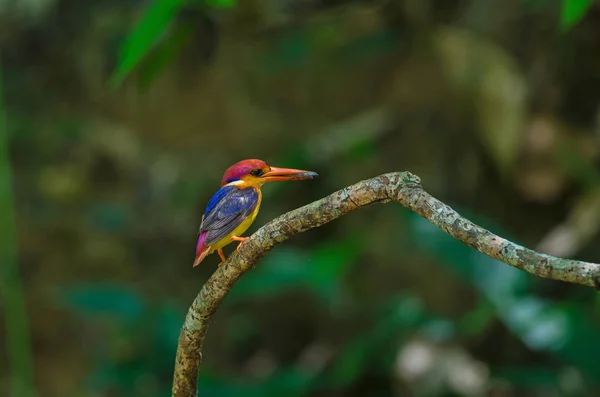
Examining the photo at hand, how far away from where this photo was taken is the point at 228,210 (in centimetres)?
148

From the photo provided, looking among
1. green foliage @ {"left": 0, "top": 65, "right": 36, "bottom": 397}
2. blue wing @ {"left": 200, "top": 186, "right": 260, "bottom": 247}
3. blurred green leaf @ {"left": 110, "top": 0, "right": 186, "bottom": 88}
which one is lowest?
green foliage @ {"left": 0, "top": 65, "right": 36, "bottom": 397}

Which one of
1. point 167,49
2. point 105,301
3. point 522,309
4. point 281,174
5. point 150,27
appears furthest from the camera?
point 105,301

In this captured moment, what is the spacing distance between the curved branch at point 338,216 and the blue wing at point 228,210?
264 mm

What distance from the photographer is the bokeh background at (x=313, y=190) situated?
3.68 metres

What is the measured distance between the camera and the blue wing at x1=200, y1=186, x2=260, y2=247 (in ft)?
4.86

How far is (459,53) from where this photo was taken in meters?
4.41

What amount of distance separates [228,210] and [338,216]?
Answer: 16.7 inches

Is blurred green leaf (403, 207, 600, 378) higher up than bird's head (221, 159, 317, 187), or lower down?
lower down

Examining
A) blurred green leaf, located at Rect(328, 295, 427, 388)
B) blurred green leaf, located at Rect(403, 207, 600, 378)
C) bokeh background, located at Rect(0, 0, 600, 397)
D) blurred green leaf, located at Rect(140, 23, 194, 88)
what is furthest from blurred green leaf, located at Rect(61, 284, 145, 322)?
blurred green leaf, located at Rect(140, 23, 194, 88)

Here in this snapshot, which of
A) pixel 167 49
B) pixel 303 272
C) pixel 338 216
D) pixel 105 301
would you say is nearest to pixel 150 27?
pixel 167 49

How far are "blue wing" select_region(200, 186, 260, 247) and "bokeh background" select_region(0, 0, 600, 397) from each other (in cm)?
192

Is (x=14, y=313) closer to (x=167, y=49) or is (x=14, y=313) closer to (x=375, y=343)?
(x=375, y=343)

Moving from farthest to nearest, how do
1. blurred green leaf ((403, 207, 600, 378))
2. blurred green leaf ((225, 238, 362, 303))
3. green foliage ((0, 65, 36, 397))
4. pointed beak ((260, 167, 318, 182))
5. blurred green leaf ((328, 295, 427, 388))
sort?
green foliage ((0, 65, 36, 397)) < blurred green leaf ((328, 295, 427, 388)) < blurred green leaf ((225, 238, 362, 303)) < blurred green leaf ((403, 207, 600, 378)) < pointed beak ((260, 167, 318, 182))

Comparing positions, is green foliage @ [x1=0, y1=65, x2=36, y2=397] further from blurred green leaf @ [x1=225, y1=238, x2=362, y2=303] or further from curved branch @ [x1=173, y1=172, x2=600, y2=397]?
curved branch @ [x1=173, y1=172, x2=600, y2=397]
